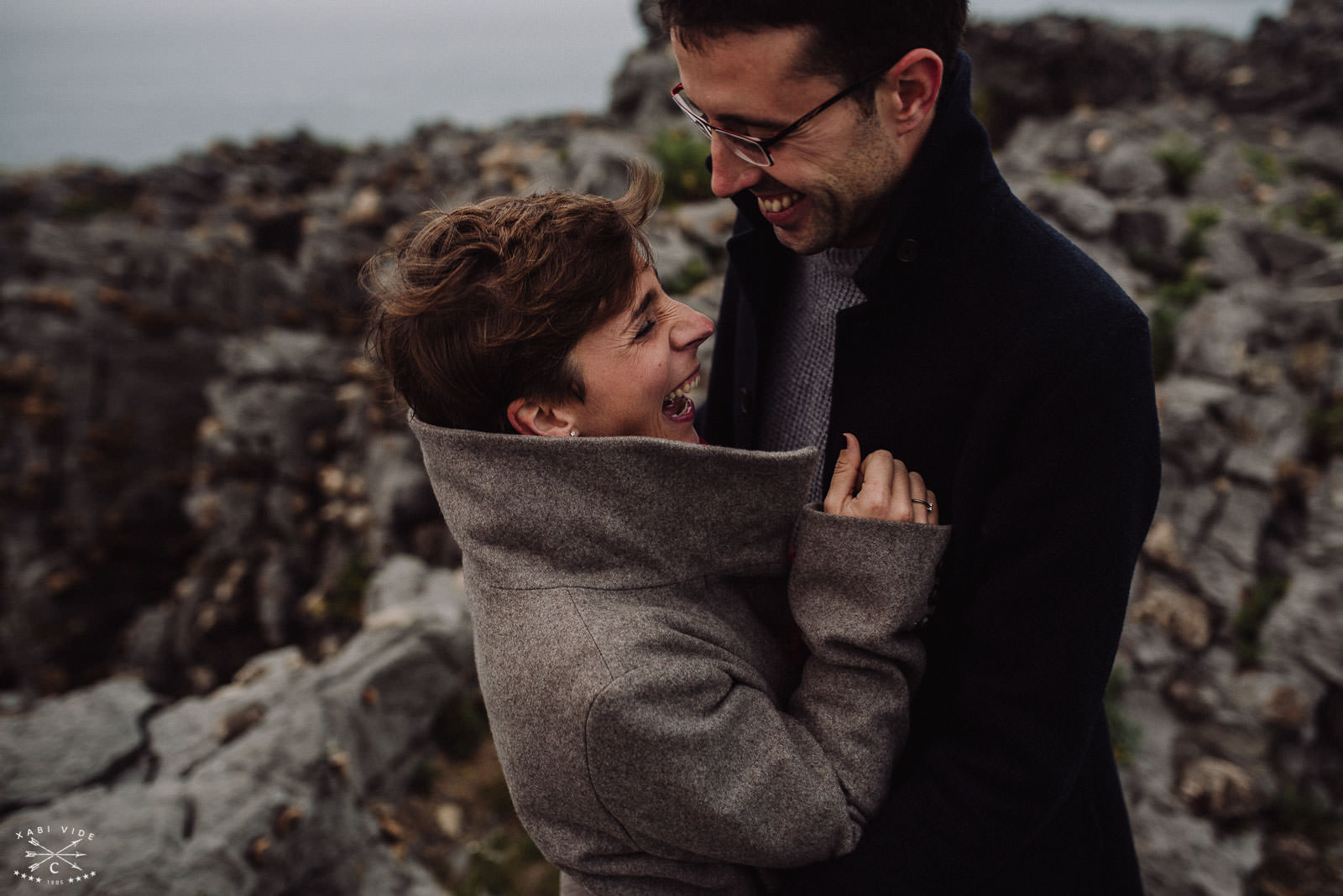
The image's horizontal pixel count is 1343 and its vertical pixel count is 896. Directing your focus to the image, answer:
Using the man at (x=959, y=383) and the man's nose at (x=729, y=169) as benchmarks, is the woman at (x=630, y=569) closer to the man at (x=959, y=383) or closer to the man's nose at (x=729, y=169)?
the man at (x=959, y=383)

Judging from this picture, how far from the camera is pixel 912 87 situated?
1676mm

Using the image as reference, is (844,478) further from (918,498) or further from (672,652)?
(672,652)

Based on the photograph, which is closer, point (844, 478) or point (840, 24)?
point (840, 24)

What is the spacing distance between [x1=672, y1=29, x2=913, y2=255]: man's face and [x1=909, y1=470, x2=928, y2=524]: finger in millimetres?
669

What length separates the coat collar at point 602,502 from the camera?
1.61 meters

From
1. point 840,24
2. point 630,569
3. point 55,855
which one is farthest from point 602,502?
point 55,855

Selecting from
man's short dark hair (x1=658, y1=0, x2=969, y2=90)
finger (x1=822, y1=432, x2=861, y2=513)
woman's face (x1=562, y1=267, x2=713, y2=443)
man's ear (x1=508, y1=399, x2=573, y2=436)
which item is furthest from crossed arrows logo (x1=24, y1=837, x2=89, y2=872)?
man's short dark hair (x1=658, y1=0, x2=969, y2=90)

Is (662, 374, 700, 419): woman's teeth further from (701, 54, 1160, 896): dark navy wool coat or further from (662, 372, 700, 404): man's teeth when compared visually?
(701, 54, 1160, 896): dark navy wool coat

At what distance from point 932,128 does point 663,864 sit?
6.11ft

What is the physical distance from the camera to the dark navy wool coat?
58.4 inches

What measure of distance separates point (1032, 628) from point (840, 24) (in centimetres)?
141

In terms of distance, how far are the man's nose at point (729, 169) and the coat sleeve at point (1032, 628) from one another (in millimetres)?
916

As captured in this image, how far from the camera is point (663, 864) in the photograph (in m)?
1.60

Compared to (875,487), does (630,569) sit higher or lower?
lower
